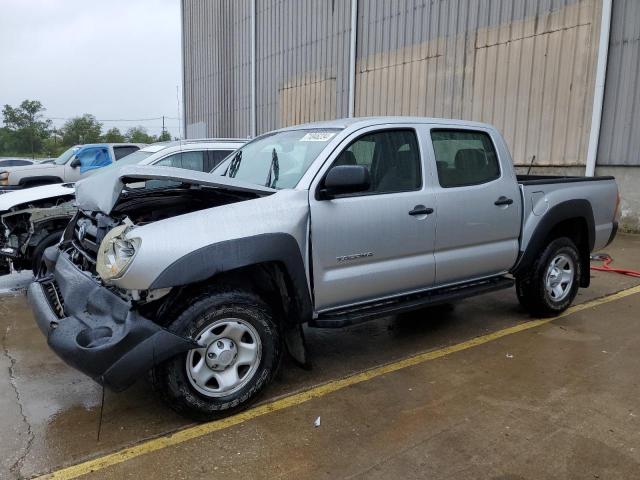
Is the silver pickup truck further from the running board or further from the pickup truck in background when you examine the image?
the pickup truck in background

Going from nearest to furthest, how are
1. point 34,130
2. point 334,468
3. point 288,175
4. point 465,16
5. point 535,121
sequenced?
point 334,468
point 288,175
point 535,121
point 465,16
point 34,130

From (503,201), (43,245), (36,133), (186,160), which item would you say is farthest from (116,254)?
(36,133)

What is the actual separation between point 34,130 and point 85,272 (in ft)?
218

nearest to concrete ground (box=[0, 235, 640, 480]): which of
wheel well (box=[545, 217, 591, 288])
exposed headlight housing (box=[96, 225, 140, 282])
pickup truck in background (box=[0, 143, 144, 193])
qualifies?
wheel well (box=[545, 217, 591, 288])

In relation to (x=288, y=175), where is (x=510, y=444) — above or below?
below

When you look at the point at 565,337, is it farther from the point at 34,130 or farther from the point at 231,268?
the point at 34,130

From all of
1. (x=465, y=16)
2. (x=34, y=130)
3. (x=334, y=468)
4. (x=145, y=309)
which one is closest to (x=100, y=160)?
(x=465, y=16)

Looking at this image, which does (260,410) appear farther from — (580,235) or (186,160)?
(186,160)

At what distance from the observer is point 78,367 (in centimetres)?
288

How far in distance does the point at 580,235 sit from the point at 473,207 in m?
1.76

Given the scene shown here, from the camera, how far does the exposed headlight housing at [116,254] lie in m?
2.88

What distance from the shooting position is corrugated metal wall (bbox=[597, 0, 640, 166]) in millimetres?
9422

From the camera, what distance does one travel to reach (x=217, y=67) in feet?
74.4

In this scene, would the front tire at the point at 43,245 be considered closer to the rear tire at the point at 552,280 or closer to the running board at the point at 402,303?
the running board at the point at 402,303
